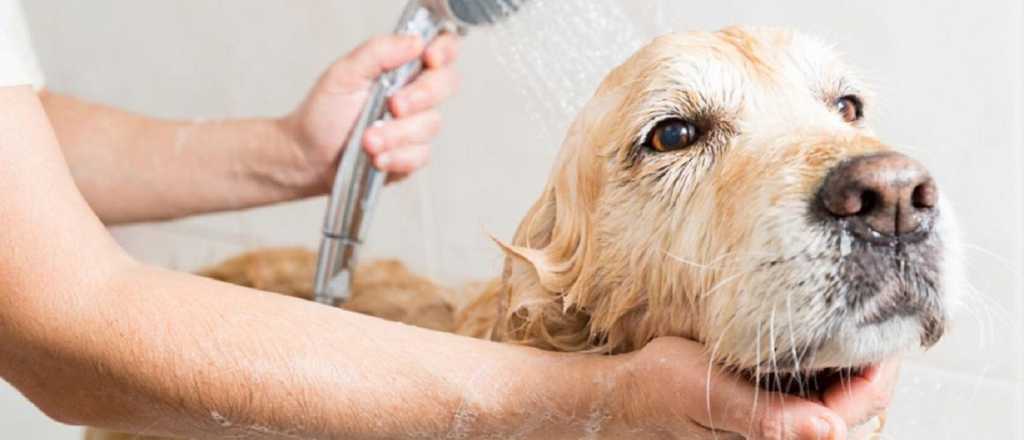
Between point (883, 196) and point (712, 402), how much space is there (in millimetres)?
224

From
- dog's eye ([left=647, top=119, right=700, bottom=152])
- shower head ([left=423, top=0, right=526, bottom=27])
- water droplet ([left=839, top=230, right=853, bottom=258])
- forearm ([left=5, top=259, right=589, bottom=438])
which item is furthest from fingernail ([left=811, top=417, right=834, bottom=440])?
shower head ([left=423, top=0, right=526, bottom=27])

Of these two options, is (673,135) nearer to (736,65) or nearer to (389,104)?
(736,65)

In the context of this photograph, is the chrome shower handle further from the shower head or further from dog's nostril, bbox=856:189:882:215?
dog's nostril, bbox=856:189:882:215

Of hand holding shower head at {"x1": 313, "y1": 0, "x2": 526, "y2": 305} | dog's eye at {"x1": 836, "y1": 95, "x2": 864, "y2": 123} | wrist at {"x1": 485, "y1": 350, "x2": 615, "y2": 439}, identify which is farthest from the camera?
hand holding shower head at {"x1": 313, "y1": 0, "x2": 526, "y2": 305}

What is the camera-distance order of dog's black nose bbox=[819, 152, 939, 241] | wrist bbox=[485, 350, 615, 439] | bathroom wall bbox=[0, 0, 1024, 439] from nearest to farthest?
dog's black nose bbox=[819, 152, 939, 241]
wrist bbox=[485, 350, 615, 439]
bathroom wall bbox=[0, 0, 1024, 439]

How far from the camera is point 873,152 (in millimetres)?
1038

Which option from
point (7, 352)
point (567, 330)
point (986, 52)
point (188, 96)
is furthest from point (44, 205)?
point (188, 96)

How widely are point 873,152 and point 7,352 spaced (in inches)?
33.0

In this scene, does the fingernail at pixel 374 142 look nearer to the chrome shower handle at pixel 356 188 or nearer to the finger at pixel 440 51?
the chrome shower handle at pixel 356 188

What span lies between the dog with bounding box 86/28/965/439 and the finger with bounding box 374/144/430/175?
0.27 metres

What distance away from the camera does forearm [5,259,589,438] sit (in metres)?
1.21

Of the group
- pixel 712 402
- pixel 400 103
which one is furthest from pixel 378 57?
pixel 712 402

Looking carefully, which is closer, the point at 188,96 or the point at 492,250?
the point at 492,250

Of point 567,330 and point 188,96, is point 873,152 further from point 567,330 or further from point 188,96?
point 188,96
